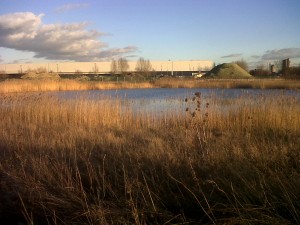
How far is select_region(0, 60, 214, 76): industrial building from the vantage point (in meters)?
86.1

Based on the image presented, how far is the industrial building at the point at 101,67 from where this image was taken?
8612 centimetres

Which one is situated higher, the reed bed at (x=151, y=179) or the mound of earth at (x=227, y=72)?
the mound of earth at (x=227, y=72)

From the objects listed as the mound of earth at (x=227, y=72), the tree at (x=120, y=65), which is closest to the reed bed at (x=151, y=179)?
the mound of earth at (x=227, y=72)

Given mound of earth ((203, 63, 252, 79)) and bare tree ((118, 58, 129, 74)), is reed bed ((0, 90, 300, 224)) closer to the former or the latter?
mound of earth ((203, 63, 252, 79))

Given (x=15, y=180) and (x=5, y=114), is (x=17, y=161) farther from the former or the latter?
(x=5, y=114)

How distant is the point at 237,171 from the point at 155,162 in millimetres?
1182

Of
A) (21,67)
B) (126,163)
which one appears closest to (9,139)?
(126,163)

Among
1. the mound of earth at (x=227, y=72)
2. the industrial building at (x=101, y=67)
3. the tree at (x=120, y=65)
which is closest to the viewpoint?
the mound of earth at (x=227, y=72)

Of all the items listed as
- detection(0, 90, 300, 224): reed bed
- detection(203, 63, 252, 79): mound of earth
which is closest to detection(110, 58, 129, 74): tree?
detection(203, 63, 252, 79): mound of earth

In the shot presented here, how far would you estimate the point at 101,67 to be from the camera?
8688 cm

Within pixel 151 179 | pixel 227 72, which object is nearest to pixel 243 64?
pixel 227 72

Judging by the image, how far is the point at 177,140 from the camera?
6.16 m

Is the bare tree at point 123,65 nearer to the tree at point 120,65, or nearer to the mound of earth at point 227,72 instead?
the tree at point 120,65

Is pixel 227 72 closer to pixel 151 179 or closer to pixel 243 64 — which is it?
pixel 243 64
